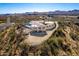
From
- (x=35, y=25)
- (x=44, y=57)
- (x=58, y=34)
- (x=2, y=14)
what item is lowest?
(x=44, y=57)

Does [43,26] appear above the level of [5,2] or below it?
below

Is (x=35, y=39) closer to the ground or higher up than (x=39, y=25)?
closer to the ground

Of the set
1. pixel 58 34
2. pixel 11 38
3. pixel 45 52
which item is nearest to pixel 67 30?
pixel 58 34

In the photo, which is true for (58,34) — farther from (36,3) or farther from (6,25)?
(6,25)

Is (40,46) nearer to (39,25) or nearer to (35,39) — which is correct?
(35,39)

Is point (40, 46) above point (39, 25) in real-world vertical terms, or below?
below

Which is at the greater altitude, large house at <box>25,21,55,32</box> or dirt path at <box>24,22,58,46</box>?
large house at <box>25,21,55,32</box>

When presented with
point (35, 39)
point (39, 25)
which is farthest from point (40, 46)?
point (39, 25)
